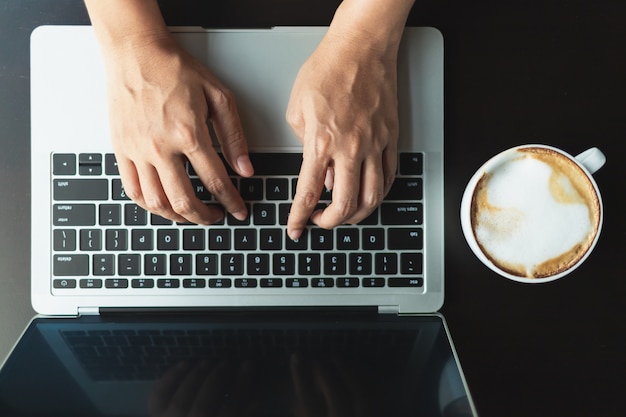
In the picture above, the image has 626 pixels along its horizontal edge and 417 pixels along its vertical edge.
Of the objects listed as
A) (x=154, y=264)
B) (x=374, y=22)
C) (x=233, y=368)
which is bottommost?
(x=233, y=368)

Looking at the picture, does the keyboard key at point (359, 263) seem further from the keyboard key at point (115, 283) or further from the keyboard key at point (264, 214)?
the keyboard key at point (115, 283)

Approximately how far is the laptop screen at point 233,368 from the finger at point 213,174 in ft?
0.48

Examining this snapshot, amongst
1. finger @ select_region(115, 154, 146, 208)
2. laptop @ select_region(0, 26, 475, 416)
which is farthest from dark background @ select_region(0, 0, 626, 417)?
finger @ select_region(115, 154, 146, 208)

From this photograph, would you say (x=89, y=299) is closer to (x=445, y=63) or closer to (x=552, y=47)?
(x=445, y=63)

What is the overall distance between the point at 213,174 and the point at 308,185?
0.33 feet

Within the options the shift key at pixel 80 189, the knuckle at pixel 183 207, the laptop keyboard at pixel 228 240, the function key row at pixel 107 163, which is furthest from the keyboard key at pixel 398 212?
the shift key at pixel 80 189

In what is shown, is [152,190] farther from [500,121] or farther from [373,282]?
[500,121]

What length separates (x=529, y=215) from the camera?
57 cm

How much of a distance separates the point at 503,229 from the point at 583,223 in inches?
3.5

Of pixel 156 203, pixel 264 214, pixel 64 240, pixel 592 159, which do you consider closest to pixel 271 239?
pixel 264 214

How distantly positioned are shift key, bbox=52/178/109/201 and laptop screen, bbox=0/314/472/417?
0.14m

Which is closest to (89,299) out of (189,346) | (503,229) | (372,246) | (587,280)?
(189,346)

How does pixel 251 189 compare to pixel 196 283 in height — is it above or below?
above

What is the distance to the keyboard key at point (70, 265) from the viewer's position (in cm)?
59
